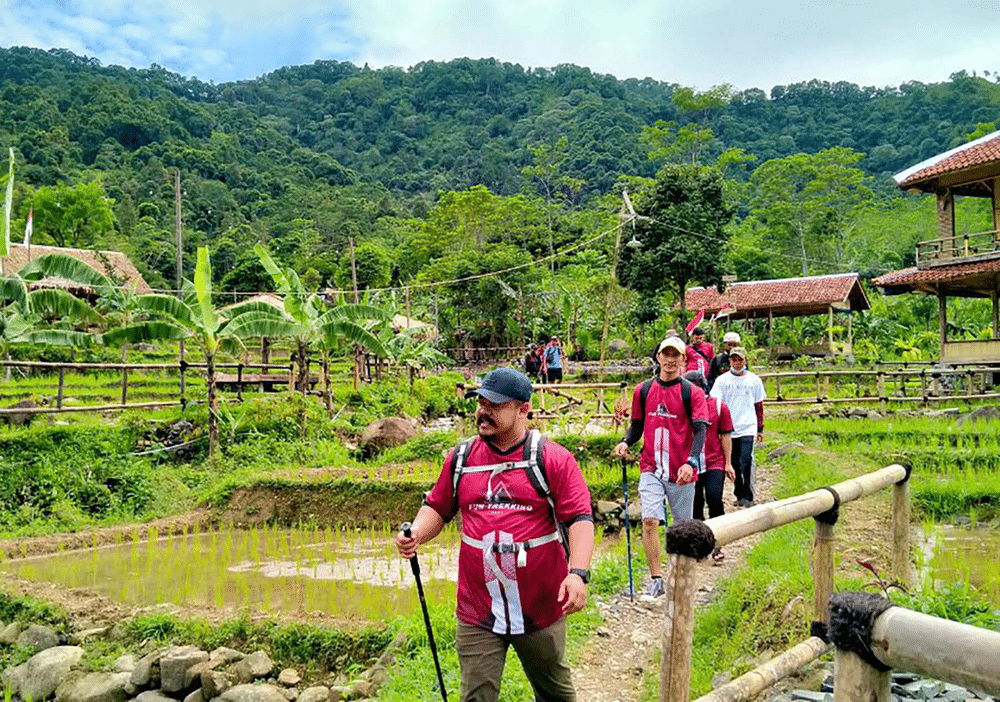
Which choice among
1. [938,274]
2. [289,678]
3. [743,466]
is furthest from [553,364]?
[289,678]

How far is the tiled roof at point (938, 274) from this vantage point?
17.4 metres

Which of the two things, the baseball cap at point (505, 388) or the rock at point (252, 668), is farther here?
the rock at point (252, 668)

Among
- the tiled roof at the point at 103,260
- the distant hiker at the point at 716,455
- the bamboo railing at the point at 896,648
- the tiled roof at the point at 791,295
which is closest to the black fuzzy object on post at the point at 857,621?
the bamboo railing at the point at 896,648

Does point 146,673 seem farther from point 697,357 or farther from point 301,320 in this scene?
point 301,320

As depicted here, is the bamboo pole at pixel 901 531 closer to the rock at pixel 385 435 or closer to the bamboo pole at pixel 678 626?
the bamboo pole at pixel 678 626

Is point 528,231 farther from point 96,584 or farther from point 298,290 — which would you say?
point 96,584

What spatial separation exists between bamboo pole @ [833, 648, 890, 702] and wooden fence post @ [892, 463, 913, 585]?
303cm

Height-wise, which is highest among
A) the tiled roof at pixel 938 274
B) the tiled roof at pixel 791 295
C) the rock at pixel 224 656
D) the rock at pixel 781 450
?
the tiled roof at pixel 791 295

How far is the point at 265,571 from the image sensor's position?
822 cm

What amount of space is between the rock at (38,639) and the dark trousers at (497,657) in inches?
209

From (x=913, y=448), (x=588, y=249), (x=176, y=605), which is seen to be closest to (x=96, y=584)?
(x=176, y=605)

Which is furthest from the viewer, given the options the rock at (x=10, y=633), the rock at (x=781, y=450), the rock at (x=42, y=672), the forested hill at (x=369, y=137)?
the forested hill at (x=369, y=137)

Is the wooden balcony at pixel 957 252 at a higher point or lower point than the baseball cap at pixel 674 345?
higher

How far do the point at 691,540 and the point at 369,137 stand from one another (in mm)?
96580
